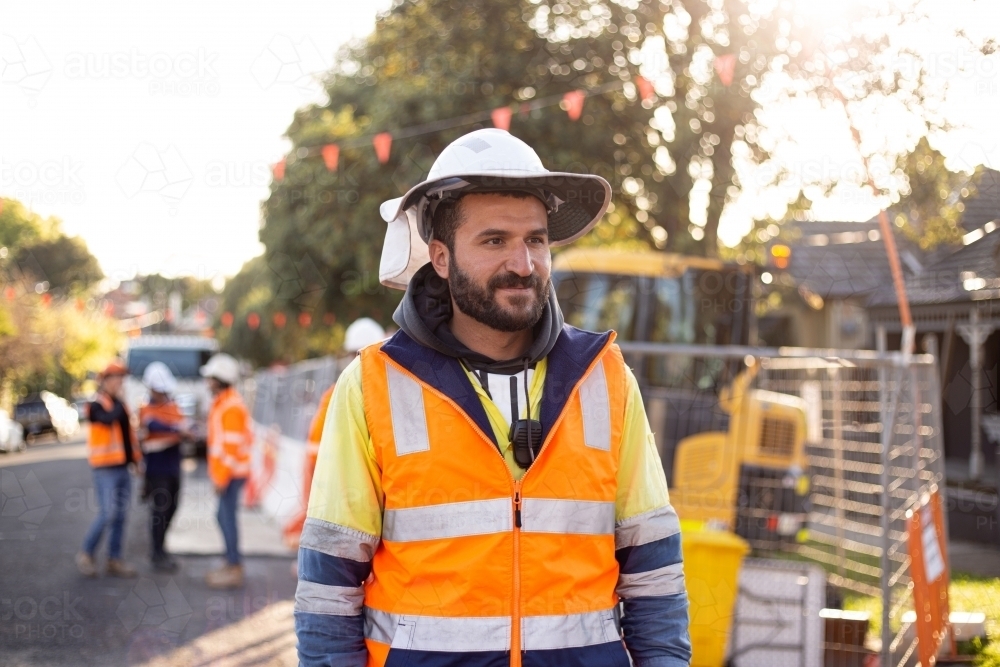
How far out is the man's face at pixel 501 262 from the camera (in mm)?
2451

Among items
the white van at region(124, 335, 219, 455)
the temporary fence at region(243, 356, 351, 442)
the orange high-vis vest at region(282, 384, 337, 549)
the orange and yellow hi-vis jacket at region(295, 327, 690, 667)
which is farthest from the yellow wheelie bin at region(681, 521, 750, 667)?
the white van at region(124, 335, 219, 455)

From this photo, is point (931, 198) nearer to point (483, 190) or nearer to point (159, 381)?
point (159, 381)

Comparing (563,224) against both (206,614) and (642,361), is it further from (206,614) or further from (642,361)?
(642,361)

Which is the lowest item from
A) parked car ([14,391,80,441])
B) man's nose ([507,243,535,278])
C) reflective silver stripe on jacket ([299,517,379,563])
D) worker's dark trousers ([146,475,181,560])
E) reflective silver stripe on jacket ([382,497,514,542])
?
parked car ([14,391,80,441])

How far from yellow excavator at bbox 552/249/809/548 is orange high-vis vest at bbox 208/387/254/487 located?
3.51 metres

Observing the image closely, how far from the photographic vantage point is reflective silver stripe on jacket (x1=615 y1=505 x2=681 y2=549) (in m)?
2.45

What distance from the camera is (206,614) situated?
25.7 ft

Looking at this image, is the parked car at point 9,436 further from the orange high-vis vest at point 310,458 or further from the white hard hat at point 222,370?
the white hard hat at point 222,370

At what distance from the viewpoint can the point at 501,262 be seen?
2461 mm

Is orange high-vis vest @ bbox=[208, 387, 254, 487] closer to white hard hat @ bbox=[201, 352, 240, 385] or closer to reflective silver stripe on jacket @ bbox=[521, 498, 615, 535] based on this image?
white hard hat @ bbox=[201, 352, 240, 385]

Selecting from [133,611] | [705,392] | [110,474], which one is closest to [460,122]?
[705,392]

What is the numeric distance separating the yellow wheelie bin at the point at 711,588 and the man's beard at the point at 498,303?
3.35 m

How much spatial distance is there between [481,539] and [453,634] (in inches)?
8.4

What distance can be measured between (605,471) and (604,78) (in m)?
12.6
